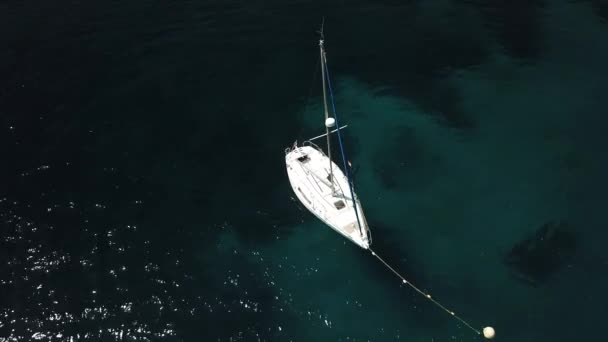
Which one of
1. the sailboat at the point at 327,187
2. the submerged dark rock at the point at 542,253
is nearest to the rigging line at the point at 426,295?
the sailboat at the point at 327,187

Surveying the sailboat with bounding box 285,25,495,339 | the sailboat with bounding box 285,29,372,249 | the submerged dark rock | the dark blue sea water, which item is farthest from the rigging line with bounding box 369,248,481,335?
the submerged dark rock

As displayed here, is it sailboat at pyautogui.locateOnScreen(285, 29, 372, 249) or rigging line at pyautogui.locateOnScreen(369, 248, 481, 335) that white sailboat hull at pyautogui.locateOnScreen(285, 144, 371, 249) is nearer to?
sailboat at pyautogui.locateOnScreen(285, 29, 372, 249)

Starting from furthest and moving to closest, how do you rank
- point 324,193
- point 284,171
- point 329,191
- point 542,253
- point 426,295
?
point 284,171 → point 329,191 → point 324,193 → point 542,253 → point 426,295

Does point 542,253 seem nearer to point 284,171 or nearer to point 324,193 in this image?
point 324,193

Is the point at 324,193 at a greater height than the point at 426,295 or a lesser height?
greater

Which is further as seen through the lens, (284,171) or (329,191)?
(284,171)

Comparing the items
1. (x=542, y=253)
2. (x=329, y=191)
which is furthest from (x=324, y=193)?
(x=542, y=253)

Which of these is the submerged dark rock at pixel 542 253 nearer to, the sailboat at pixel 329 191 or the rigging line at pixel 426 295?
the rigging line at pixel 426 295

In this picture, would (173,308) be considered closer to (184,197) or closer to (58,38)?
(184,197)
